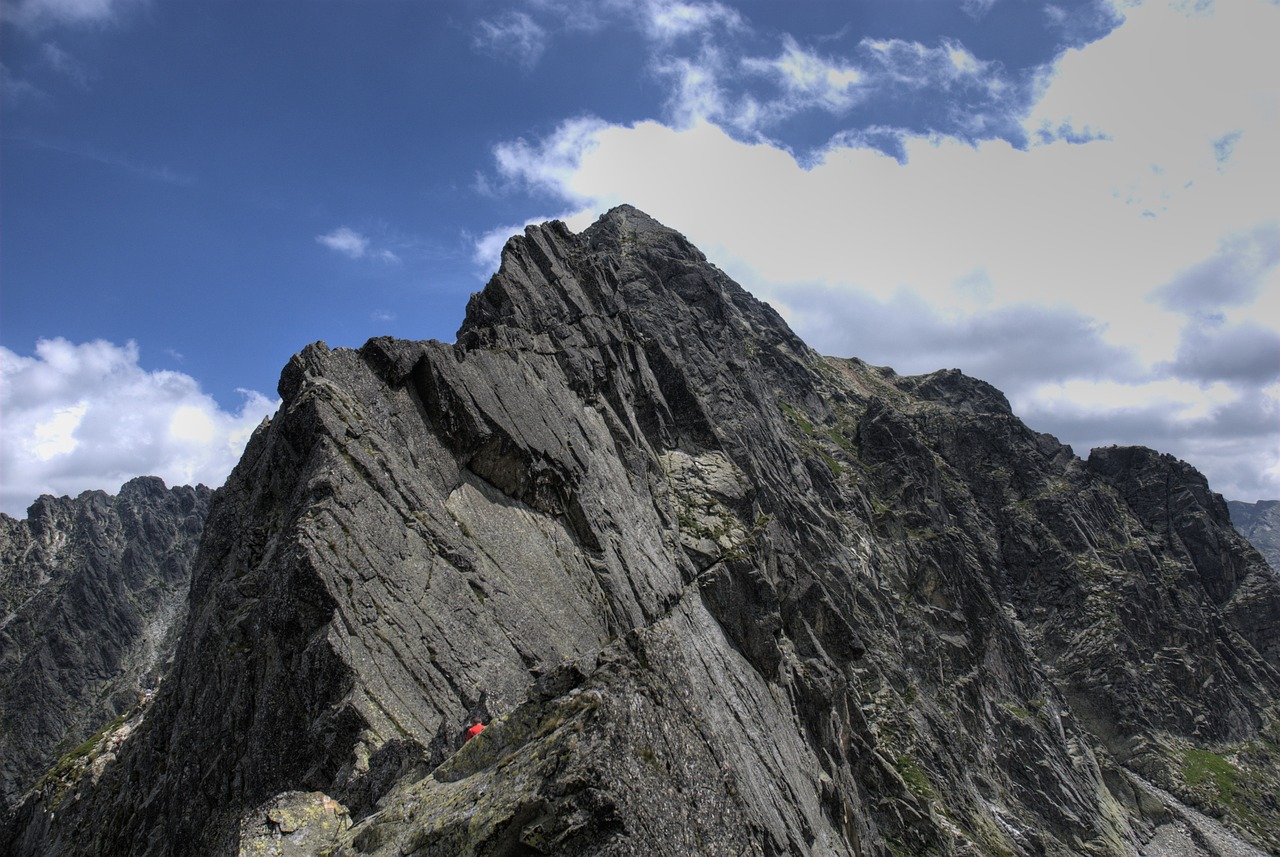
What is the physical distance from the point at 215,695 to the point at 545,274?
4914 cm

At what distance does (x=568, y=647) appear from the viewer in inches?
1470

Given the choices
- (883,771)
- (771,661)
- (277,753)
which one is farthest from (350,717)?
(883,771)

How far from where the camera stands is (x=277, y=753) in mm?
24891

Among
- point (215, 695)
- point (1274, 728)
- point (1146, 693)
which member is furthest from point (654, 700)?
point (1274, 728)

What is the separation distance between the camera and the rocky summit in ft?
48.5

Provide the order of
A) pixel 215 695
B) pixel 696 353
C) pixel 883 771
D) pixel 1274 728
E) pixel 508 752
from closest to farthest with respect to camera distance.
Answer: pixel 508 752
pixel 215 695
pixel 883 771
pixel 696 353
pixel 1274 728

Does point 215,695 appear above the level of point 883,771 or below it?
above

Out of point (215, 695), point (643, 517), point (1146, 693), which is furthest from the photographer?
point (1146, 693)

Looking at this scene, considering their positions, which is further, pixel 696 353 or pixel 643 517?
pixel 696 353

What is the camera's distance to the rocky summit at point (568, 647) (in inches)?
583

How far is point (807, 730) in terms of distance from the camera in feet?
169

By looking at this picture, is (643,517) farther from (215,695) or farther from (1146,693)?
(1146,693)

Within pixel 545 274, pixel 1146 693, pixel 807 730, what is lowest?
pixel 1146 693

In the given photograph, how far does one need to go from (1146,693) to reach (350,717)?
172537 mm
